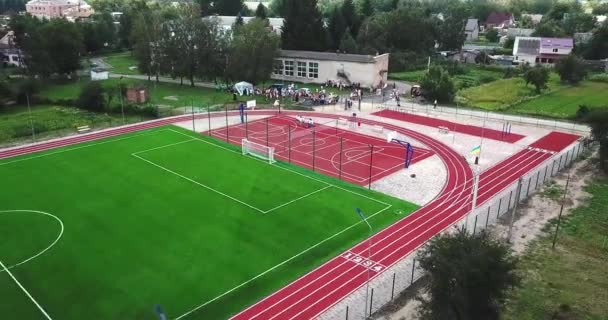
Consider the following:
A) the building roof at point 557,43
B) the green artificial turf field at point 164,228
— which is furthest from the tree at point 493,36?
the green artificial turf field at point 164,228

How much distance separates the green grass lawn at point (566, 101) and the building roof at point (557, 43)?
73.0 feet

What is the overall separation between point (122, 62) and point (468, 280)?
75565 mm

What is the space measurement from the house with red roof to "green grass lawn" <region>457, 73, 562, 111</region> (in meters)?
82.7

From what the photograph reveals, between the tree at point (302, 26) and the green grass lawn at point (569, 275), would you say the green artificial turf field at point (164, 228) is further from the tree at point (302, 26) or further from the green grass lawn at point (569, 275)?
the tree at point (302, 26)

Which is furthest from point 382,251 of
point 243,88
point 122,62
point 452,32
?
point 452,32

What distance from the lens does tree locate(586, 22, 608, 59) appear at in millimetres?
76875

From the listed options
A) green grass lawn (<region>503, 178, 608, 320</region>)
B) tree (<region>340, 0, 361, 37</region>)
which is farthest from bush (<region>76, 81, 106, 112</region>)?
tree (<region>340, 0, 361, 37</region>)

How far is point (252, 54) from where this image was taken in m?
51.2

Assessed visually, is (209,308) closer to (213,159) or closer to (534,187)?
(213,159)

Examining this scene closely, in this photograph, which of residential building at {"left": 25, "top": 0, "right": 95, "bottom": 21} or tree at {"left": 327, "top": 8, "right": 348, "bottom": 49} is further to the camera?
residential building at {"left": 25, "top": 0, "right": 95, "bottom": 21}

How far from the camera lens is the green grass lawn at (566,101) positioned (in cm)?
4589

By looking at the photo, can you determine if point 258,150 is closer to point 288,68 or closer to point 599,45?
point 288,68

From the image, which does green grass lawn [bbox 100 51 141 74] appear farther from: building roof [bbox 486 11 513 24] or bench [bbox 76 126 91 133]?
building roof [bbox 486 11 513 24]

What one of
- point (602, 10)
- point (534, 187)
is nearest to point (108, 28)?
point (534, 187)
